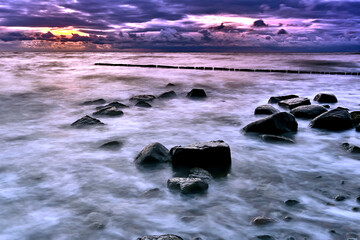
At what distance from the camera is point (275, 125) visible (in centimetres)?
629

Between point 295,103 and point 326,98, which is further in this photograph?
point 326,98

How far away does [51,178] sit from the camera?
14.3 feet

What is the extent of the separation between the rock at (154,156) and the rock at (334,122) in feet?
11.8

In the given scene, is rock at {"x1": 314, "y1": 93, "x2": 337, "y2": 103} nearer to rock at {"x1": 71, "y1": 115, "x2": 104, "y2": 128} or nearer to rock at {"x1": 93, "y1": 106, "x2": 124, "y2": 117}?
rock at {"x1": 93, "y1": 106, "x2": 124, "y2": 117}

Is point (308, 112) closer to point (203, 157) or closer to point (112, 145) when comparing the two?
point (203, 157)

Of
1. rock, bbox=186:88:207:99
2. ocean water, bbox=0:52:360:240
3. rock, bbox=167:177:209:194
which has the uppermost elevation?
rock, bbox=186:88:207:99

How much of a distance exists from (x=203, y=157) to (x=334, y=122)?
3.59 metres

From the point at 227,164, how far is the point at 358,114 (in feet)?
14.1

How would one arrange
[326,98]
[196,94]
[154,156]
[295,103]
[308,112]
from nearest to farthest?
1. [154,156]
2. [308,112]
3. [295,103]
4. [326,98]
5. [196,94]

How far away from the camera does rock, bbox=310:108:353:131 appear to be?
6.63m

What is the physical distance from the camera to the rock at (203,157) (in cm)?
444

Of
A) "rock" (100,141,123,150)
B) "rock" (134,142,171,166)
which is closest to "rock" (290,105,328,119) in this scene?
"rock" (134,142,171,166)

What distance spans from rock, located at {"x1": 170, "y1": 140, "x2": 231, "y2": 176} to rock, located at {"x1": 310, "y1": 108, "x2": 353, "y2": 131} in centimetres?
312

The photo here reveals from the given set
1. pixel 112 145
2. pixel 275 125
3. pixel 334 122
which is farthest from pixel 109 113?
pixel 334 122
